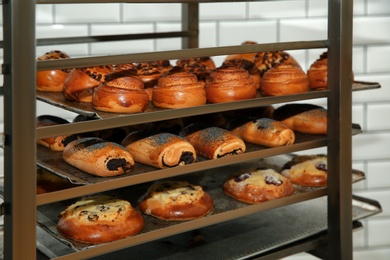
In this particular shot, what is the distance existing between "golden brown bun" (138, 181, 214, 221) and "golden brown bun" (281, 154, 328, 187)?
12.5 inches

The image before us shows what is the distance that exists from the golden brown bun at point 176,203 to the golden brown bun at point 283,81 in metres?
0.32

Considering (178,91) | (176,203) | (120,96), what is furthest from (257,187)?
(120,96)

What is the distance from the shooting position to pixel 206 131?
5.73 ft

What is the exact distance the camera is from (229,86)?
5.47 feet

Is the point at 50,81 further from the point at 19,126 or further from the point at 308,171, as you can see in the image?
the point at 308,171

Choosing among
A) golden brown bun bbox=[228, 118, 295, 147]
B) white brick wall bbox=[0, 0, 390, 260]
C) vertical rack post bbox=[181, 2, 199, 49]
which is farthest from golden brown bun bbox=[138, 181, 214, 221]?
white brick wall bbox=[0, 0, 390, 260]

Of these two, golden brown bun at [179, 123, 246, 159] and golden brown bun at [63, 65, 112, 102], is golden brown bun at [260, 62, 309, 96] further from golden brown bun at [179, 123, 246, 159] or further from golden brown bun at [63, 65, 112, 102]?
golden brown bun at [63, 65, 112, 102]

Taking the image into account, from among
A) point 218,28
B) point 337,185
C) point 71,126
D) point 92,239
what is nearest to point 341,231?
point 337,185

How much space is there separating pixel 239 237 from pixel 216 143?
0.28 meters

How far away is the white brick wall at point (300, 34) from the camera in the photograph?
7.88 ft

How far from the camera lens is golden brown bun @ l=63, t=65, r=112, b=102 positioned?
1.59 m

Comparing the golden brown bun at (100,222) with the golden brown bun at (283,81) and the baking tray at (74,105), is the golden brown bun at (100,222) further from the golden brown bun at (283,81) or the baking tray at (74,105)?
the golden brown bun at (283,81)

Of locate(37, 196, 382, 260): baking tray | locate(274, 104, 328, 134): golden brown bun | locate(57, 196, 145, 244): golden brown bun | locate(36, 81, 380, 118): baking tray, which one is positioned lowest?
locate(37, 196, 382, 260): baking tray

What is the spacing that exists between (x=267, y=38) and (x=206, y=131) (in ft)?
3.08
